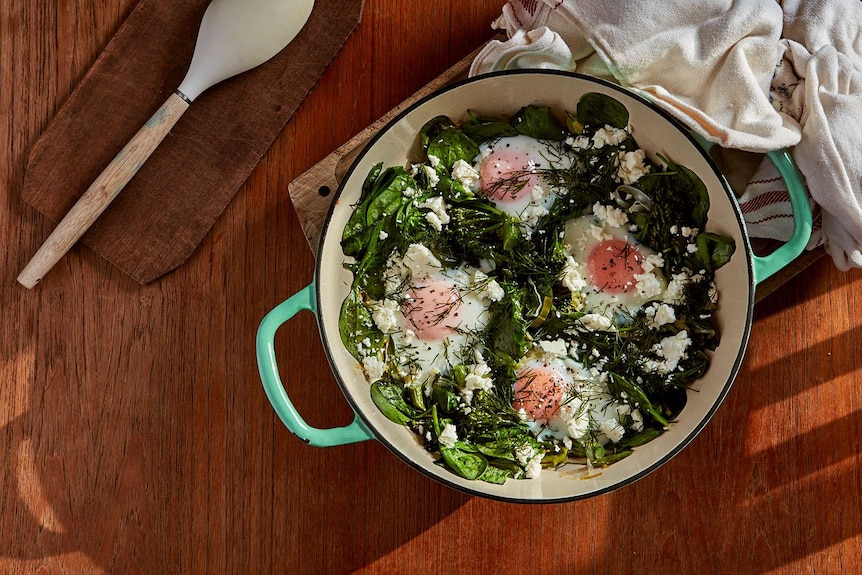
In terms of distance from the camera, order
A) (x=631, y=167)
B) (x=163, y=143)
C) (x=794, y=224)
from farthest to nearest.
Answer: (x=163, y=143) < (x=631, y=167) < (x=794, y=224)

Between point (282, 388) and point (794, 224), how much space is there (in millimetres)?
861

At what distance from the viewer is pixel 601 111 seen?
120 centimetres

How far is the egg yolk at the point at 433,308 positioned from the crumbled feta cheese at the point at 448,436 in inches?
6.4

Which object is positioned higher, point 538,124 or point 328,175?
point 328,175

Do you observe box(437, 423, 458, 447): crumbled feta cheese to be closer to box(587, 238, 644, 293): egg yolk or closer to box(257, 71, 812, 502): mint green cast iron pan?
box(257, 71, 812, 502): mint green cast iron pan

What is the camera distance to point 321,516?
137 cm

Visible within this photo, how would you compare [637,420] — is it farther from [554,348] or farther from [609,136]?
[609,136]

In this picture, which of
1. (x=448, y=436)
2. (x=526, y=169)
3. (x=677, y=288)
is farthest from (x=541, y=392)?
(x=526, y=169)

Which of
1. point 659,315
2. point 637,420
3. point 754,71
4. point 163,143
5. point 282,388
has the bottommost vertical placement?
point 637,420

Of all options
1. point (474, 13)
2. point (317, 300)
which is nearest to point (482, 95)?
point (474, 13)

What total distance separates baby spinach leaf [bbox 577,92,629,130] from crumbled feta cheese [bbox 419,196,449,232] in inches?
11.3

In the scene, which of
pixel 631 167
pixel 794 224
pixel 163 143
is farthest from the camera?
pixel 163 143

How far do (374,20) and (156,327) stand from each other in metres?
0.74

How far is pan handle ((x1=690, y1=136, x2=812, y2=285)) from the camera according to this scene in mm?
1073
